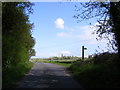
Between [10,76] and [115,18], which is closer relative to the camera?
[115,18]

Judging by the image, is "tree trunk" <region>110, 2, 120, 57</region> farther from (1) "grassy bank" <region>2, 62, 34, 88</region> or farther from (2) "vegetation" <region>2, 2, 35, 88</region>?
(2) "vegetation" <region>2, 2, 35, 88</region>

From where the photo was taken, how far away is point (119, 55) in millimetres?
15617

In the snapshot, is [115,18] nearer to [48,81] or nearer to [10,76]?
[48,81]

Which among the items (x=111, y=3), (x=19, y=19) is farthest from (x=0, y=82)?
(x=19, y=19)

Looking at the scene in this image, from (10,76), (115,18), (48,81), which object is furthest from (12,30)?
(115,18)

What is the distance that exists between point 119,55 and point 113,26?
6.70 ft

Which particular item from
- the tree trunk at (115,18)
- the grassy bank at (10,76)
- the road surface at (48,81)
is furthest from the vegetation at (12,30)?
the tree trunk at (115,18)

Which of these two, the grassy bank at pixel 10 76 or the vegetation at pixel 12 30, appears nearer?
the grassy bank at pixel 10 76

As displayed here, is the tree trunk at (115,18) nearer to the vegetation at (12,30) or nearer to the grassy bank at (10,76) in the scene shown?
the grassy bank at (10,76)

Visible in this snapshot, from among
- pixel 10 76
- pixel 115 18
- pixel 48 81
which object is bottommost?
pixel 48 81

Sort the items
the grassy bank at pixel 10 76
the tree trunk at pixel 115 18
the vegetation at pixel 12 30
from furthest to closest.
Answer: the vegetation at pixel 12 30
the grassy bank at pixel 10 76
the tree trunk at pixel 115 18

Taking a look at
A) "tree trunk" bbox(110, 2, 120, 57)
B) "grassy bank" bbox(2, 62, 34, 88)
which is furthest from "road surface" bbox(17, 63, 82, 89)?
"tree trunk" bbox(110, 2, 120, 57)

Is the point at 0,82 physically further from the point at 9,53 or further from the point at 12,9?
the point at 12,9

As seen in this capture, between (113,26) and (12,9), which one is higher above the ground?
(12,9)
